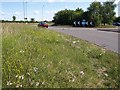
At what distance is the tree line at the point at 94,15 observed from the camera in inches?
2702

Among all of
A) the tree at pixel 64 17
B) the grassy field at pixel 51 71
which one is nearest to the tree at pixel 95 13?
the tree at pixel 64 17

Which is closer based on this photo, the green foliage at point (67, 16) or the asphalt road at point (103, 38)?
the asphalt road at point (103, 38)

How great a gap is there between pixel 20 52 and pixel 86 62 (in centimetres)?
194

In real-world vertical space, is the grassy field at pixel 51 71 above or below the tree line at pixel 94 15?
below

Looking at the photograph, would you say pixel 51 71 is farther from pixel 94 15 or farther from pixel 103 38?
pixel 94 15

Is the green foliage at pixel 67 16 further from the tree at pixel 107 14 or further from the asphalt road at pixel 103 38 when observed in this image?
the asphalt road at pixel 103 38

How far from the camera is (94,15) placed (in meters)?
68.3

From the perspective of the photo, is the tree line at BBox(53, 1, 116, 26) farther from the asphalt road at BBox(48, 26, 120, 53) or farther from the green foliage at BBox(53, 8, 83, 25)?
the asphalt road at BBox(48, 26, 120, 53)

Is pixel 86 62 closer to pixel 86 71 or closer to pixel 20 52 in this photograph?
pixel 86 71

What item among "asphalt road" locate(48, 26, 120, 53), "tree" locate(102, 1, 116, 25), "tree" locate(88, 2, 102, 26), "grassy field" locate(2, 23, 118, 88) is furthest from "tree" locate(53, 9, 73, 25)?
"grassy field" locate(2, 23, 118, 88)

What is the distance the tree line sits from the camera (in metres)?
68.6

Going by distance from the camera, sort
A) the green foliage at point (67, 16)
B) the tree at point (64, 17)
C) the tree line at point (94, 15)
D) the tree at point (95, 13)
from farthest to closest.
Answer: the tree at point (64, 17)
the green foliage at point (67, 16)
the tree line at point (94, 15)
the tree at point (95, 13)

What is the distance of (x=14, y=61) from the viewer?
6.48 meters

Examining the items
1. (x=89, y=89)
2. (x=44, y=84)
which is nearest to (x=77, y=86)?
(x=89, y=89)
